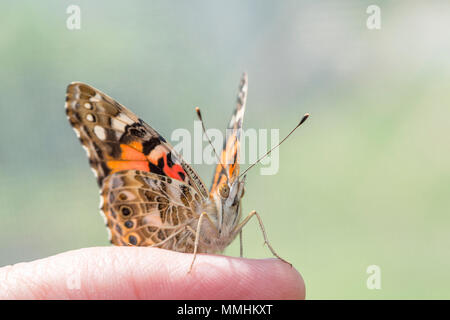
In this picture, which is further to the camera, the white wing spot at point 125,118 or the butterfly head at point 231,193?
the white wing spot at point 125,118

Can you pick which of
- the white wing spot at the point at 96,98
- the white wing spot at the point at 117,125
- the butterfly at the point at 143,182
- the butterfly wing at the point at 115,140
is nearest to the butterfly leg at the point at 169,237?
the butterfly at the point at 143,182

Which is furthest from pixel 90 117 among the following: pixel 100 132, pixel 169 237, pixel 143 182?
pixel 169 237

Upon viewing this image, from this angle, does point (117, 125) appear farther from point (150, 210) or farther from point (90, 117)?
point (150, 210)

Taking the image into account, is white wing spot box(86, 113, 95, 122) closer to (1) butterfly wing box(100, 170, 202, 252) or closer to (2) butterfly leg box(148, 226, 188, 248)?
(1) butterfly wing box(100, 170, 202, 252)

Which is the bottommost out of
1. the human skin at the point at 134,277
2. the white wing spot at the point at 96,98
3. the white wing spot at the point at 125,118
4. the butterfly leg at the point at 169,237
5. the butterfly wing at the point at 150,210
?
the human skin at the point at 134,277

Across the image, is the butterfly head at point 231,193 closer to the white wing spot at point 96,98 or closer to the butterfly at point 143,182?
the butterfly at point 143,182

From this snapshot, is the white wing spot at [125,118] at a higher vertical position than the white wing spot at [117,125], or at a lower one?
higher
